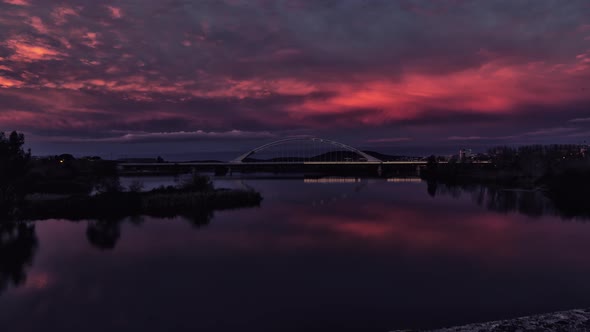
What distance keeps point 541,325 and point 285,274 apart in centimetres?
814

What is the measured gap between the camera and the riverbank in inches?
285

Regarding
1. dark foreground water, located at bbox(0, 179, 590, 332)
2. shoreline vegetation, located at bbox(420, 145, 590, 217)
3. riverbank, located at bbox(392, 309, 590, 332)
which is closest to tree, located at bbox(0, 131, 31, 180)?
dark foreground water, located at bbox(0, 179, 590, 332)

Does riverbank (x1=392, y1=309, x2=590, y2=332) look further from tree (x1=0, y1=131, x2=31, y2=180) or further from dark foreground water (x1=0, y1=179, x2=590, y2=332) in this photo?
tree (x1=0, y1=131, x2=31, y2=180)

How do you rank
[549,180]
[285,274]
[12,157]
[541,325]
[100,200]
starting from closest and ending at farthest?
[541,325], [285,274], [12,157], [100,200], [549,180]

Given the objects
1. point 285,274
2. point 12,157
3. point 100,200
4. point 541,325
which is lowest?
point 285,274

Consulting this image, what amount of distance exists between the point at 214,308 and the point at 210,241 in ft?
31.2

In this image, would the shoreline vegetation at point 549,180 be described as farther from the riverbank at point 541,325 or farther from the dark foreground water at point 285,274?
the riverbank at point 541,325

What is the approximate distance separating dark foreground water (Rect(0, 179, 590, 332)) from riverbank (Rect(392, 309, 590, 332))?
183cm

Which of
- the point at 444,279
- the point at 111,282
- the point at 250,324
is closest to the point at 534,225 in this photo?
the point at 444,279

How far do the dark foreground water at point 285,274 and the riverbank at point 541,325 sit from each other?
1.83 meters

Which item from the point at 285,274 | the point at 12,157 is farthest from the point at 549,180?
the point at 12,157

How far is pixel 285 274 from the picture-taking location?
13719mm

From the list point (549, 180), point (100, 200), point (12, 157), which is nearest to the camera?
point (12, 157)

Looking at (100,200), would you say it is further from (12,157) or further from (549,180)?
(549,180)
